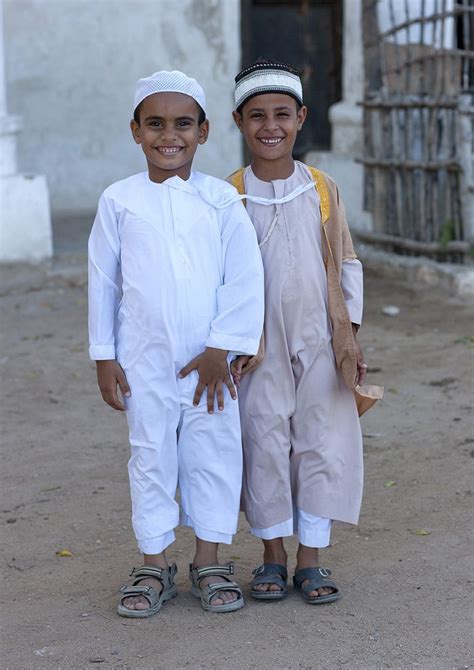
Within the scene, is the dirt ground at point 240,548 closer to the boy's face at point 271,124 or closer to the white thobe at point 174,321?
the white thobe at point 174,321

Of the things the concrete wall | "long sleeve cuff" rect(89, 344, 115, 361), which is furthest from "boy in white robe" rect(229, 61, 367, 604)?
the concrete wall

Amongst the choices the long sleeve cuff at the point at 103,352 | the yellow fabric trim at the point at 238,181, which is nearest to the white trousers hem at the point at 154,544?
the long sleeve cuff at the point at 103,352

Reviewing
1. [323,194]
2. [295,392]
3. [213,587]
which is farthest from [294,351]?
[213,587]

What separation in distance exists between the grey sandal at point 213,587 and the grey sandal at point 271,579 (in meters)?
0.05

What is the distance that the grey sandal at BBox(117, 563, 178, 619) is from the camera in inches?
118

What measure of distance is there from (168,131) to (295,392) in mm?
779

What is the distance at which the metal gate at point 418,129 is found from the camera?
23.7 feet

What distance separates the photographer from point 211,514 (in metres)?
3.01

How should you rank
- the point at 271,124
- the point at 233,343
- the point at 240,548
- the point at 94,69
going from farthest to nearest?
the point at 94,69 < the point at 240,548 < the point at 271,124 < the point at 233,343

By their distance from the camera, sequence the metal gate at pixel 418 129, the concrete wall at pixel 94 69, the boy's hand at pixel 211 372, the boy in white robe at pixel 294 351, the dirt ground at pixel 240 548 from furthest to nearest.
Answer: the concrete wall at pixel 94 69 → the metal gate at pixel 418 129 → the boy in white robe at pixel 294 351 → the boy's hand at pixel 211 372 → the dirt ground at pixel 240 548

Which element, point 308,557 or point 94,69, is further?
point 94,69

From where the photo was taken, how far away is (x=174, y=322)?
9.70 feet

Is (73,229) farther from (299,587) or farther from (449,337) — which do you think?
(299,587)

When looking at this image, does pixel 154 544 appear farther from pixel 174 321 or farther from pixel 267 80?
pixel 267 80
